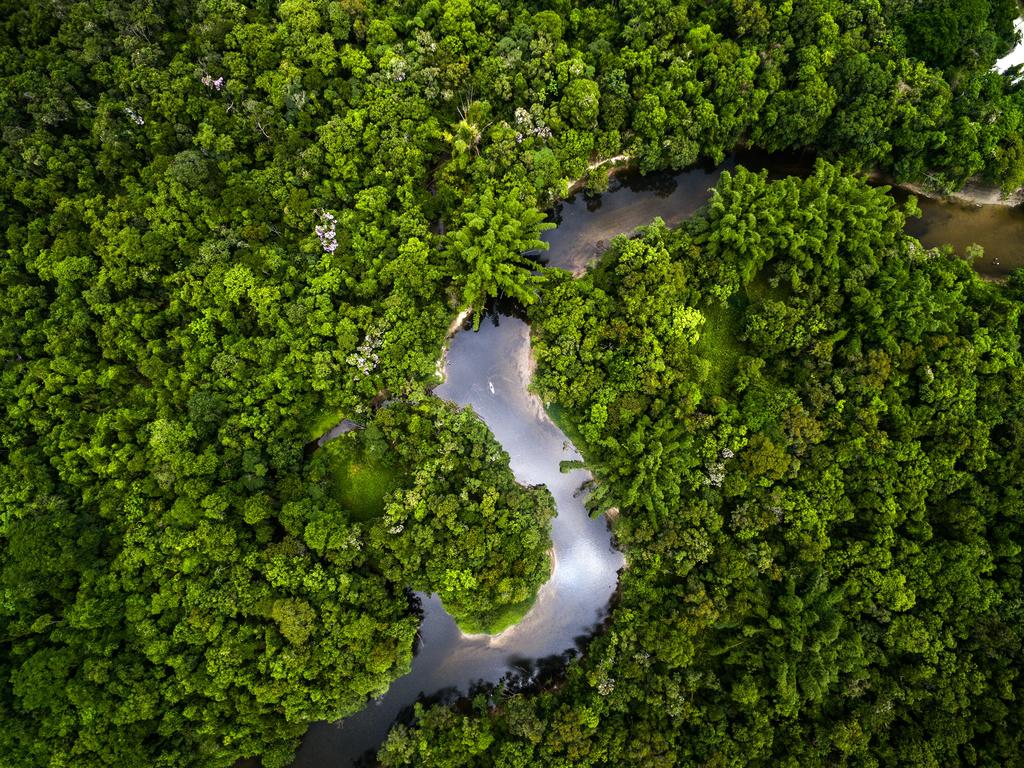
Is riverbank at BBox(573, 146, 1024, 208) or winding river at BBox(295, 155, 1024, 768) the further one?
riverbank at BBox(573, 146, 1024, 208)

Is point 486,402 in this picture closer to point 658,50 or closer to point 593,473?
point 593,473

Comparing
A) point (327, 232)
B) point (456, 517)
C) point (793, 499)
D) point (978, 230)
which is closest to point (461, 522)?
A: point (456, 517)

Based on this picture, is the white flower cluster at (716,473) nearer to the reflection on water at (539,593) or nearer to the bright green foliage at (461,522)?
the reflection on water at (539,593)

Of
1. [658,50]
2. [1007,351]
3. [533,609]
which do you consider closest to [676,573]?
[533,609]

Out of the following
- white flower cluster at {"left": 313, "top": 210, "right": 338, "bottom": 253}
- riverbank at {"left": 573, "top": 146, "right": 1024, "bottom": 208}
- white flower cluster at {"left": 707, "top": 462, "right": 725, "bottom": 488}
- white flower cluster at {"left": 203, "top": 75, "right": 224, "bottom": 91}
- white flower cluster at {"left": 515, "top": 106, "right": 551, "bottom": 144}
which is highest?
white flower cluster at {"left": 203, "top": 75, "right": 224, "bottom": 91}

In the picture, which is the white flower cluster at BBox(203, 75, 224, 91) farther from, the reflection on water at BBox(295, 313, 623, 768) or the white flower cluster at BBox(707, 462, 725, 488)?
the white flower cluster at BBox(707, 462, 725, 488)

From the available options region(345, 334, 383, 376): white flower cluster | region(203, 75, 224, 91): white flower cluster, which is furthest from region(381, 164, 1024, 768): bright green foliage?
region(203, 75, 224, 91): white flower cluster
